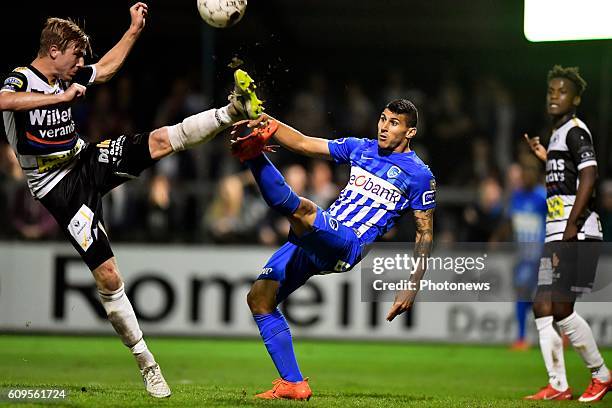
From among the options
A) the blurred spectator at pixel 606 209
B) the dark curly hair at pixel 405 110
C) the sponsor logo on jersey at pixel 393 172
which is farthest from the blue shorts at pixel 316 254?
the blurred spectator at pixel 606 209

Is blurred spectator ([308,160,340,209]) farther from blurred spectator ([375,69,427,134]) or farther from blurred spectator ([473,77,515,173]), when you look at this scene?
blurred spectator ([473,77,515,173])

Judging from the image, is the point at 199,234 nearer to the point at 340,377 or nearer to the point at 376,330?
the point at 376,330

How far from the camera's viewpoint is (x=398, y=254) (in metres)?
11.7

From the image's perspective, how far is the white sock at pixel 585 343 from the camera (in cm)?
815

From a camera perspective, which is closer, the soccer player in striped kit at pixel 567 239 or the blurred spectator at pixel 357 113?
the soccer player in striped kit at pixel 567 239

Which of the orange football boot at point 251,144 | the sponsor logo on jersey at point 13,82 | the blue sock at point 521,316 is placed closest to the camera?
the orange football boot at point 251,144

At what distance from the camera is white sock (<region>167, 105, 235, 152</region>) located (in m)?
6.63

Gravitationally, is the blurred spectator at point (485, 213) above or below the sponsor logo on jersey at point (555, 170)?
below

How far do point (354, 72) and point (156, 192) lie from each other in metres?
3.25

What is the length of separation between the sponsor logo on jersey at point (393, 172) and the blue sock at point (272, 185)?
1.09m

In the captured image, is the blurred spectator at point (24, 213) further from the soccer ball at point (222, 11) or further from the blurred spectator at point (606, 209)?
the blurred spectator at point (606, 209)

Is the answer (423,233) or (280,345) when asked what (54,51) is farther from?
(423,233)

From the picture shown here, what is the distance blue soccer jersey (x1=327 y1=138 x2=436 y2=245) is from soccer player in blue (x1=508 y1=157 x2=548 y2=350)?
18.0ft

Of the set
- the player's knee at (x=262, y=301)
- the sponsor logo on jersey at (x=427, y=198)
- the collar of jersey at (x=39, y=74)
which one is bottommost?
the player's knee at (x=262, y=301)
